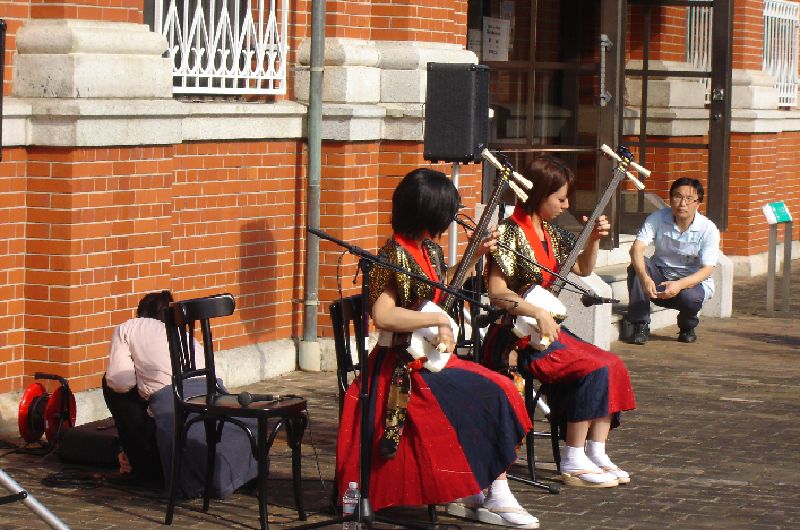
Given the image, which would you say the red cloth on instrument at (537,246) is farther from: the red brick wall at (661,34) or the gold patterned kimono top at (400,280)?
the red brick wall at (661,34)

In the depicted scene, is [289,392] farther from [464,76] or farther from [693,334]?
[693,334]

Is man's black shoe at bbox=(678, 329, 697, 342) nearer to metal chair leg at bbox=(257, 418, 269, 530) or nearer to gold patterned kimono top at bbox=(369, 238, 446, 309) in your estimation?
gold patterned kimono top at bbox=(369, 238, 446, 309)

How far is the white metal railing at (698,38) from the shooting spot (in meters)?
15.7

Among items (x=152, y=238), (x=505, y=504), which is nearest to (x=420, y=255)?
(x=505, y=504)

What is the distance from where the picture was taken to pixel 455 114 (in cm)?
1032

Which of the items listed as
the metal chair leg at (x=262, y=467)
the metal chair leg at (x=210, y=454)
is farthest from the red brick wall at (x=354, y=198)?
the metal chair leg at (x=262, y=467)

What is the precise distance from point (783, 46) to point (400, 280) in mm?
14174

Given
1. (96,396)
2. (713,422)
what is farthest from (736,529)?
A: (96,396)

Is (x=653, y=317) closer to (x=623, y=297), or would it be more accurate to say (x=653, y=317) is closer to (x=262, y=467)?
(x=623, y=297)

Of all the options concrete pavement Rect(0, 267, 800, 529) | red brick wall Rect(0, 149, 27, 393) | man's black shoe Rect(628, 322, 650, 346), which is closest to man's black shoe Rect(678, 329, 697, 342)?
man's black shoe Rect(628, 322, 650, 346)

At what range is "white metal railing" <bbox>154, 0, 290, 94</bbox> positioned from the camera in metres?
9.95

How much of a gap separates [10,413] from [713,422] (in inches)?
153

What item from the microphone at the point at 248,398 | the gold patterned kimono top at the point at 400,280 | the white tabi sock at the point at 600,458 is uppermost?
the gold patterned kimono top at the point at 400,280

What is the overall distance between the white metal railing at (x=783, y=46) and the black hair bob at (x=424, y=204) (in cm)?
1278
